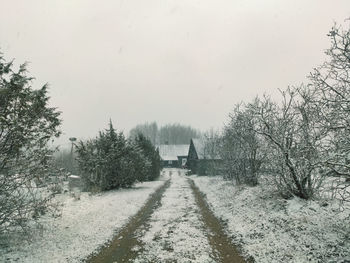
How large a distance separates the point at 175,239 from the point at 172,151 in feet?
293

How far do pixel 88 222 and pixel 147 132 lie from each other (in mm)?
138008

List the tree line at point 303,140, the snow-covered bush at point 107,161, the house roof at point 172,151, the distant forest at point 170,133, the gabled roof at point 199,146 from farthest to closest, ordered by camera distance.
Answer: the distant forest at point 170,133, the house roof at point 172,151, the gabled roof at point 199,146, the snow-covered bush at point 107,161, the tree line at point 303,140

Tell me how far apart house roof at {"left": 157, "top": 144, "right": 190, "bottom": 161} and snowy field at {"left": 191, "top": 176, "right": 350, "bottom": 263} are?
8282cm

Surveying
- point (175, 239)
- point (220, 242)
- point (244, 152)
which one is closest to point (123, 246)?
point (175, 239)

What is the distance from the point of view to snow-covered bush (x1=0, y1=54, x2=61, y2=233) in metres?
8.93

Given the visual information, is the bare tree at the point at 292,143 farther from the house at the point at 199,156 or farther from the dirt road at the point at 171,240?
the house at the point at 199,156

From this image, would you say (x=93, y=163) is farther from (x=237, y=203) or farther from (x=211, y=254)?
(x=211, y=254)

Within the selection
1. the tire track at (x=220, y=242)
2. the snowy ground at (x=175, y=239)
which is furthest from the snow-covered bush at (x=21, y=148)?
the tire track at (x=220, y=242)

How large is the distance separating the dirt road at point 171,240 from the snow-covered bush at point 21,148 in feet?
8.72

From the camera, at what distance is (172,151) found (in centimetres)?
9938

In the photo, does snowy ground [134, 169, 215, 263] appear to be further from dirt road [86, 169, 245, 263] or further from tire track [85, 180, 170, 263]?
tire track [85, 180, 170, 263]

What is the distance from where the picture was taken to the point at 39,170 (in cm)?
985

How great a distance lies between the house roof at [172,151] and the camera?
9769 centimetres

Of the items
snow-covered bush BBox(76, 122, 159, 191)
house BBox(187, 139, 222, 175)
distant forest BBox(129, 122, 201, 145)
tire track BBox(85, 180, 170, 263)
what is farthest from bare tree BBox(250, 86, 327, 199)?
distant forest BBox(129, 122, 201, 145)
